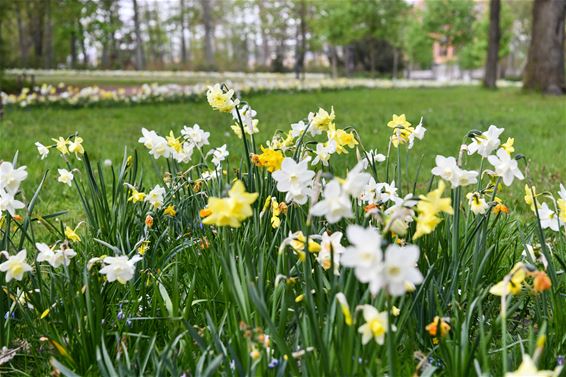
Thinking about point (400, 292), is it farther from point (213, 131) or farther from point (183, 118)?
point (183, 118)

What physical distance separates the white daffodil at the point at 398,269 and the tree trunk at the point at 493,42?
16.7m

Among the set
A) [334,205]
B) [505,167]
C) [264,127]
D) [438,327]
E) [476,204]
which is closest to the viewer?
[334,205]

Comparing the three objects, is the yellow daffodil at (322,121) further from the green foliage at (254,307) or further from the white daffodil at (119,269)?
the white daffodil at (119,269)

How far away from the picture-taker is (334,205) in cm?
107

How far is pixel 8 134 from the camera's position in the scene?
624 centimetres

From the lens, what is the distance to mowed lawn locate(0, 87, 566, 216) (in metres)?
4.52

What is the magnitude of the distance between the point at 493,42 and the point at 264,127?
11.9 metres

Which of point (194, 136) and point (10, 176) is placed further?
point (194, 136)

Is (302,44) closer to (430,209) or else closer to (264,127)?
(264,127)

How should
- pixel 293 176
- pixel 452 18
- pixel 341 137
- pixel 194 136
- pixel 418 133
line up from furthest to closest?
pixel 452 18, pixel 194 136, pixel 418 133, pixel 341 137, pixel 293 176

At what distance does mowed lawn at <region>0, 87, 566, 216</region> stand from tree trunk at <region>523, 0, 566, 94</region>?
1084 mm

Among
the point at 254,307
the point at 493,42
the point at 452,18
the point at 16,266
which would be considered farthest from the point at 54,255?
the point at 452,18

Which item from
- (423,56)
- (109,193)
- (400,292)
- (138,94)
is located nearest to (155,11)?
(423,56)

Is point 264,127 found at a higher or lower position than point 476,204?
lower
